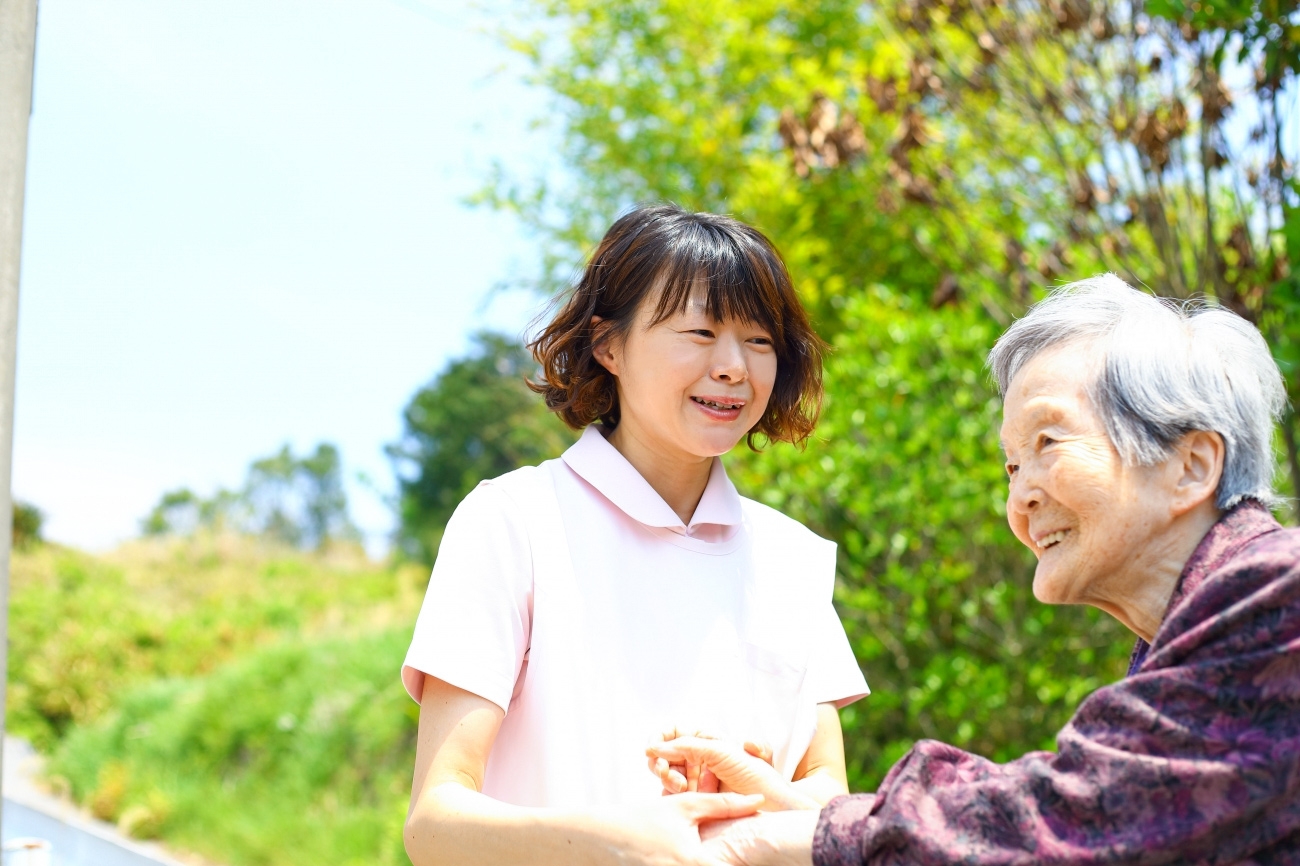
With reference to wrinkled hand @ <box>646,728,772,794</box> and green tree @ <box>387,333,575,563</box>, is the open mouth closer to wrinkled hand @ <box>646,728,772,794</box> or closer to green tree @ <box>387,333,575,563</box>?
wrinkled hand @ <box>646,728,772,794</box>

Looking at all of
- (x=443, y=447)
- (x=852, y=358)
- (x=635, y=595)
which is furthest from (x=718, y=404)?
(x=443, y=447)

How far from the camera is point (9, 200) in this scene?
1.69m

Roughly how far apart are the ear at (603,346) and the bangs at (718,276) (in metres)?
0.12

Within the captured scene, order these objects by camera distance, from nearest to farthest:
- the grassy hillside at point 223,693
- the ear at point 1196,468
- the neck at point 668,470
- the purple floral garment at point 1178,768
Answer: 1. the purple floral garment at point 1178,768
2. the ear at point 1196,468
3. the neck at point 668,470
4. the grassy hillside at point 223,693

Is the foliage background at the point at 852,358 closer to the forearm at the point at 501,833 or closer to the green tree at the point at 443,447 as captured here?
the green tree at the point at 443,447

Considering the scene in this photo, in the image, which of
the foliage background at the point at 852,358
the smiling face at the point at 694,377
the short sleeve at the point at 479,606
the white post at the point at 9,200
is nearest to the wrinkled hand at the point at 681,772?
the short sleeve at the point at 479,606

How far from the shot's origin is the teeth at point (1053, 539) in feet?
5.12

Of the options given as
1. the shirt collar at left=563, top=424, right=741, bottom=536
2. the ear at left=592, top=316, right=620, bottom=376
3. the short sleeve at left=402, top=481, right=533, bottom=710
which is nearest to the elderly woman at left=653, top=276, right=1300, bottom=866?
the short sleeve at left=402, top=481, right=533, bottom=710

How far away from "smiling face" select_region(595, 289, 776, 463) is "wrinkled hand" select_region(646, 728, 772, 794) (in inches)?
17.8

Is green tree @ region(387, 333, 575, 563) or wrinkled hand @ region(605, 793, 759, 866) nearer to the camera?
wrinkled hand @ region(605, 793, 759, 866)

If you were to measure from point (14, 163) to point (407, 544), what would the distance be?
1211cm

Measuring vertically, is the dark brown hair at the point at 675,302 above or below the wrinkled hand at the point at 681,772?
above

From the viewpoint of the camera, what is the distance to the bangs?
1.94 m

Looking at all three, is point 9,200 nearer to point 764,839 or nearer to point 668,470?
point 668,470
